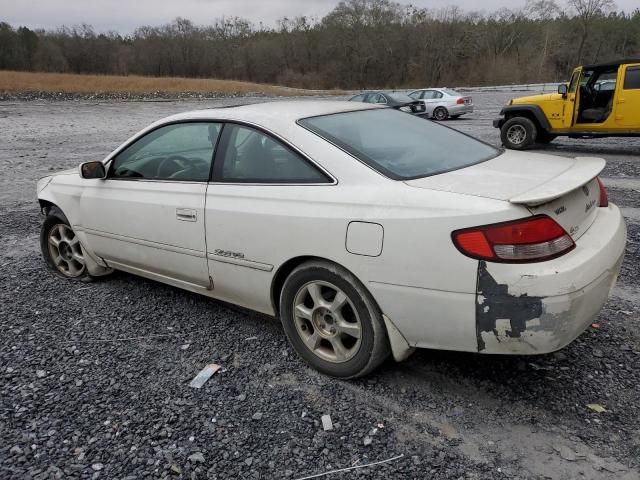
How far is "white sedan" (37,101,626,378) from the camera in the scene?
2.29 m

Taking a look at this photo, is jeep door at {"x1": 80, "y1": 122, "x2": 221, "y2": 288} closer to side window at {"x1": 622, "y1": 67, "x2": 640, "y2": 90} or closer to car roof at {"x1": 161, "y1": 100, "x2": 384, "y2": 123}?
car roof at {"x1": 161, "y1": 100, "x2": 384, "y2": 123}

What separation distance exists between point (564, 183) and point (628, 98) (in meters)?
10.1

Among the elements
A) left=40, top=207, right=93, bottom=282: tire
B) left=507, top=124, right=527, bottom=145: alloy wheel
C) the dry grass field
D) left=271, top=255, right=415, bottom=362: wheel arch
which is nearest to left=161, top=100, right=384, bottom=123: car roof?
left=271, top=255, right=415, bottom=362: wheel arch

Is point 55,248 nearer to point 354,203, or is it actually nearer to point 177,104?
point 354,203

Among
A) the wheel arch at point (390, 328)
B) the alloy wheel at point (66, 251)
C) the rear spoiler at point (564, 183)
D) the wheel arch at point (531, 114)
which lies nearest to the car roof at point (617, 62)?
→ the wheel arch at point (531, 114)

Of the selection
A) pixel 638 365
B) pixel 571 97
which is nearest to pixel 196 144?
pixel 638 365

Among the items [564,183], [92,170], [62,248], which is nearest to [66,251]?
[62,248]

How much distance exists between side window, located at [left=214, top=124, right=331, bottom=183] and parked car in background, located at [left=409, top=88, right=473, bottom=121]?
18.5 meters

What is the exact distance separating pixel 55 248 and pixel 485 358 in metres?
3.82

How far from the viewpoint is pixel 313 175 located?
112 inches

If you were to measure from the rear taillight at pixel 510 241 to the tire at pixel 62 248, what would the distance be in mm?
3423

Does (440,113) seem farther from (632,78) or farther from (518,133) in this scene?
(632,78)

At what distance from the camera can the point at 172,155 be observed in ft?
12.5

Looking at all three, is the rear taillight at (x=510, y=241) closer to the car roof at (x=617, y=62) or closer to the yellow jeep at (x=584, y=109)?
the yellow jeep at (x=584, y=109)
